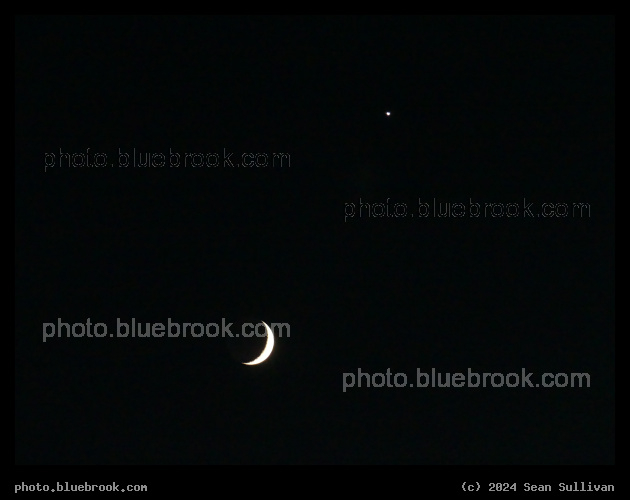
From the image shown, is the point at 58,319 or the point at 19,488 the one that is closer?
the point at 19,488

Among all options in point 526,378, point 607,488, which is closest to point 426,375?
Result: point 526,378

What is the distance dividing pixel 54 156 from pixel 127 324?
2.90 feet

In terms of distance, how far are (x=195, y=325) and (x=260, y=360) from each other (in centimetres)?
35

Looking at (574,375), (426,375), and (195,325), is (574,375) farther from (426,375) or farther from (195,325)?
(195,325)

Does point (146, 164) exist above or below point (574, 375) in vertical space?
above

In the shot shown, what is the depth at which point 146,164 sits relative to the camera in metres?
3.33

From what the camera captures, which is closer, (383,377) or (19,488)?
(19,488)

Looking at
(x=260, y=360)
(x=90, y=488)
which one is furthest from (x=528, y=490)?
(x=90, y=488)

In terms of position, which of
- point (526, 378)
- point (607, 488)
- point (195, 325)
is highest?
point (195, 325)

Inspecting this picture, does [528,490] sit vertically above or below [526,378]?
below

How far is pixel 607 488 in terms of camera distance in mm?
3057

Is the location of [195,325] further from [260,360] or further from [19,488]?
[19,488]

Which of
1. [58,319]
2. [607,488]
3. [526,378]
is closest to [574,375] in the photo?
[526,378]

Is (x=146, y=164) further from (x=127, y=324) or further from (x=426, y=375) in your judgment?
(x=426, y=375)
